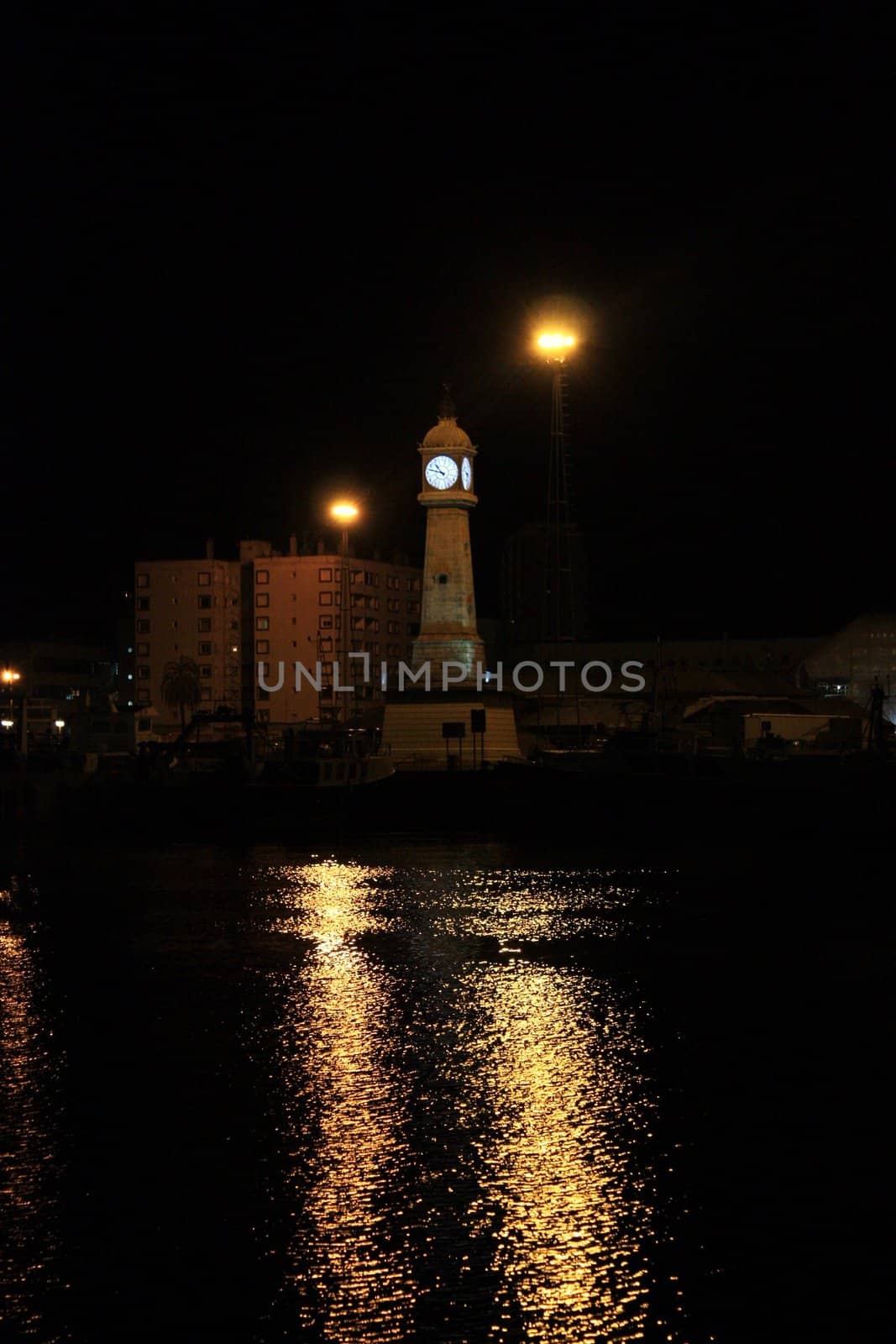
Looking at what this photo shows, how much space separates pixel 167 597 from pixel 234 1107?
110 meters

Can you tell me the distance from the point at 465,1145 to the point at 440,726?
67147mm

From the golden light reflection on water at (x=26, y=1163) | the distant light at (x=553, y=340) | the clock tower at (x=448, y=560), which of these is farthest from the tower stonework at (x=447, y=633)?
the golden light reflection on water at (x=26, y=1163)

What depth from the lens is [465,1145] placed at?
36.9 ft

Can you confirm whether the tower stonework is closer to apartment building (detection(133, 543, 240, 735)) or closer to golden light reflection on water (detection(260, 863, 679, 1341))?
apartment building (detection(133, 543, 240, 735))

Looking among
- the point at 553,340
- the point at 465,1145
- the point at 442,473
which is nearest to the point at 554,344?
the point at 553,340

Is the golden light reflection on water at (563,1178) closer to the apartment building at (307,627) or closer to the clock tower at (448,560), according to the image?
the clock tower at (448,560)

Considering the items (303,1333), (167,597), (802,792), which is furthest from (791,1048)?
(167,597)

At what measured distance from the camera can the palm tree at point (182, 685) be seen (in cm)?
11325

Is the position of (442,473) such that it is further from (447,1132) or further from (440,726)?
(447,1132)

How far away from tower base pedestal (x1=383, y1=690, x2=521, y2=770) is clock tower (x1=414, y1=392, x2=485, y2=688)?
3.98 ft

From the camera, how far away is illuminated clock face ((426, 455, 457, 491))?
77312mm

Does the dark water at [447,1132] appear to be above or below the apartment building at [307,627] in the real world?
below

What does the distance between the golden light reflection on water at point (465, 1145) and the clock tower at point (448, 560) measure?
5652cm

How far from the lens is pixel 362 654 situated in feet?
375
